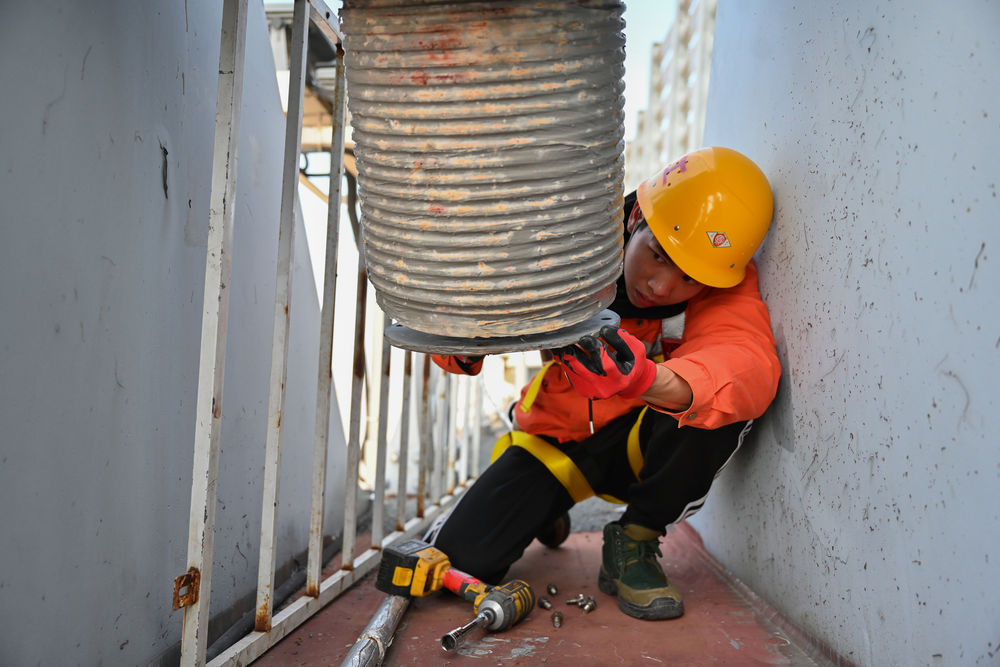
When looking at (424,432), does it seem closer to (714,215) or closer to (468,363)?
(468,363)

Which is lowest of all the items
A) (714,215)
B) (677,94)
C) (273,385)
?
(273,385)

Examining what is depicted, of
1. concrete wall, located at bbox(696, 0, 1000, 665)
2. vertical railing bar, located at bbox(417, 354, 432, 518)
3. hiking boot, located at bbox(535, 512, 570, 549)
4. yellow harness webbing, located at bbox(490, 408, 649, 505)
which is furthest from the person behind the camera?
vertical railing bar, located at bbox(417, 354, 432, 518)

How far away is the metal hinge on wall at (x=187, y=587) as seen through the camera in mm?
1046

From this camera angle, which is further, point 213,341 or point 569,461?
point 569,461

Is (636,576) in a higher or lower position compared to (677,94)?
lower

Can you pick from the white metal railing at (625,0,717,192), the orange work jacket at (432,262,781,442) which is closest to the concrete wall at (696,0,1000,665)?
the orange work jacket at (432,262,781,442)

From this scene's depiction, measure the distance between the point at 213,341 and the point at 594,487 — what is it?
1008mm

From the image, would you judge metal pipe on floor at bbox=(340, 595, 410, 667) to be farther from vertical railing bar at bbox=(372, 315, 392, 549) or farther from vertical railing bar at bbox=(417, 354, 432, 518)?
vertical railing bar at bbox=(417, 354, 432, 518)

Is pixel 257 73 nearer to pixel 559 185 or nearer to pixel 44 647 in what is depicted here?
pixel 559 185

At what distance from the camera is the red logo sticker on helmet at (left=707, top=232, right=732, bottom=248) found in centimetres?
145

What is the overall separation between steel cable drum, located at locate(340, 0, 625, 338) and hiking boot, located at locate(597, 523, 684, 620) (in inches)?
30.6

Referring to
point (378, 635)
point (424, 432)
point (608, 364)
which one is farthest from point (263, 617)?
point (424, 432)

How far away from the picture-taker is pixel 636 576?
1.56 m

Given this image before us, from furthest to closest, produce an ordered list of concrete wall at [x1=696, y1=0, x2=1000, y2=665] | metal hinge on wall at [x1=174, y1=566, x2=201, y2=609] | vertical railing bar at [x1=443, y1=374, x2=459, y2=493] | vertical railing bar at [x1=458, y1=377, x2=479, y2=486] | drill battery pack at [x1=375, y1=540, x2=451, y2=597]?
vertical railing bar at [x1=458, y1=377, x2=479, y2=486], vertical railing bar at [x1=443, y1=374, x2=459, y2=493], drill battery pack at [x1=375, y1=540, x2=451, y2=597], metal hinge on wall at [x1=174, y1=566, x2=201, y2=609], concrete wall at [x1=696, y1=0, x2=1000, y2=665]
